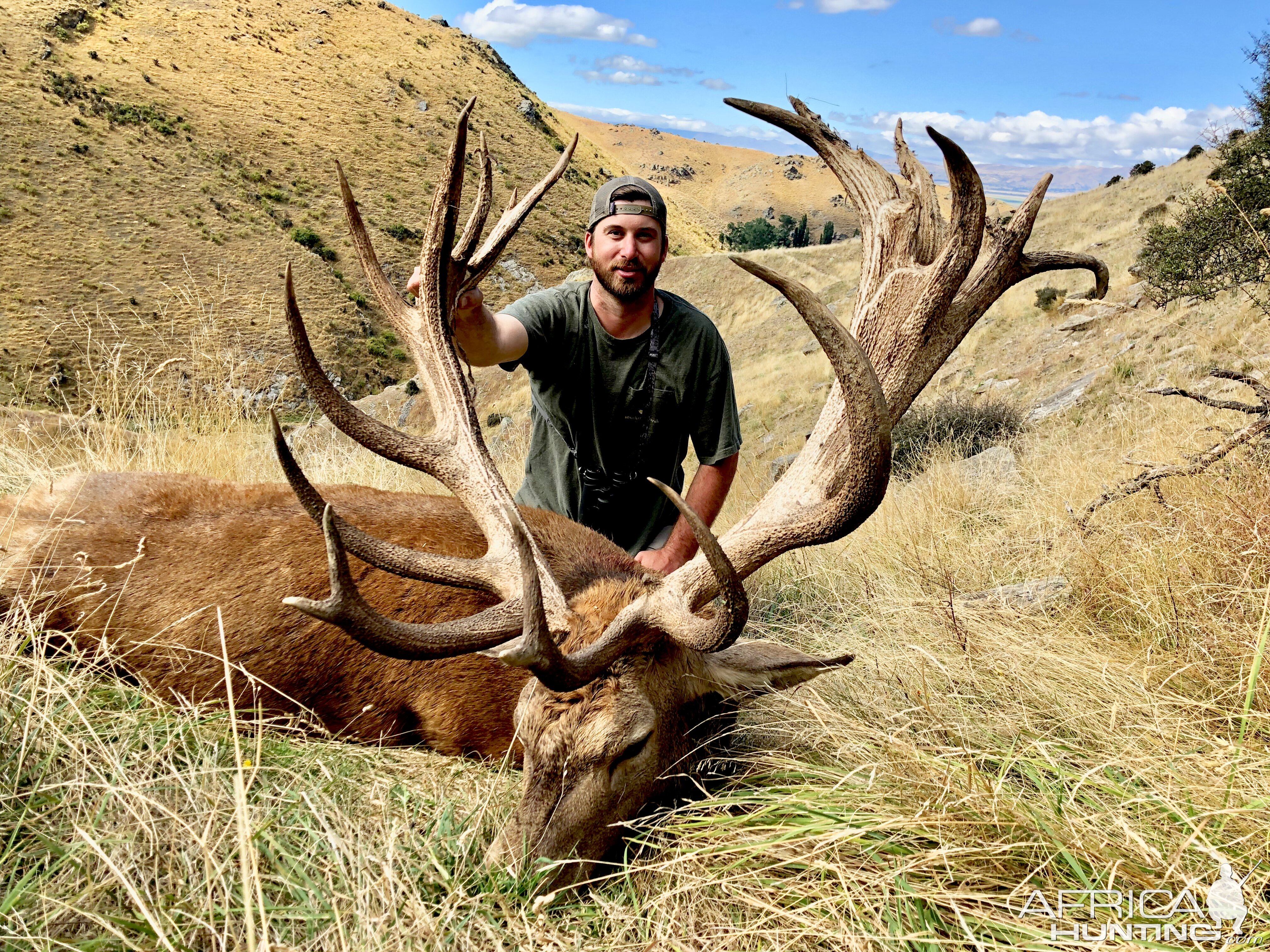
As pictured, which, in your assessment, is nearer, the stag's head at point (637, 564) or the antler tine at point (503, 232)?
the stag's head at point (637, 564)

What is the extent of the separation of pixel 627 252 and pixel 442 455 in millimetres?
1758

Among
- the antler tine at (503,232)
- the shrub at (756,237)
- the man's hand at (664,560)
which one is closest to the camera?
the antler tine at (503,232)

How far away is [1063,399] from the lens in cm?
924

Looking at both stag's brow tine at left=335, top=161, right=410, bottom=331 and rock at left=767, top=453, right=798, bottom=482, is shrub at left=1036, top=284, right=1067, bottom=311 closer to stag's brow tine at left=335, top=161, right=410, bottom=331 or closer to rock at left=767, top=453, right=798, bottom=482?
rock at left=767, top=453, right=798, bottom=482

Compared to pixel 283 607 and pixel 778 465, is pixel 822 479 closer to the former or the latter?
pixel 283 607

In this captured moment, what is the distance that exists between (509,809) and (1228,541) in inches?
124

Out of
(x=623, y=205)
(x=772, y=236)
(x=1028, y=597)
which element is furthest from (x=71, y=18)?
(x=1028, y=597)

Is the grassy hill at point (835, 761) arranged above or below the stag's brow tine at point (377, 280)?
below

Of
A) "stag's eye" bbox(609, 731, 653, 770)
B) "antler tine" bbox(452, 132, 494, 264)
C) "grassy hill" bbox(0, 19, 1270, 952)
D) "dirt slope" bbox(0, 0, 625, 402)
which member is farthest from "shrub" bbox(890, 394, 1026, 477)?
"dirt slope" bbox(0, 0, 625, 402)

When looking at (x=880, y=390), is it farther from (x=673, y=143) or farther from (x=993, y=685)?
(x=673, y=143)

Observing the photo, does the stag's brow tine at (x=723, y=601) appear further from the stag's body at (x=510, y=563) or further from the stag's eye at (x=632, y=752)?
the stag's eye at (x=632, y=752)

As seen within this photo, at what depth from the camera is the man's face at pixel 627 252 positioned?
4254 mm

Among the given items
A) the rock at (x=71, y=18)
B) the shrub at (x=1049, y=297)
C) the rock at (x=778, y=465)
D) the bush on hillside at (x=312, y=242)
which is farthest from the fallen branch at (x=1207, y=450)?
the rock at (x=71, y=18)

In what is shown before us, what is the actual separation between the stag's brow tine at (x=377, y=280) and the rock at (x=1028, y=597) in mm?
3039
